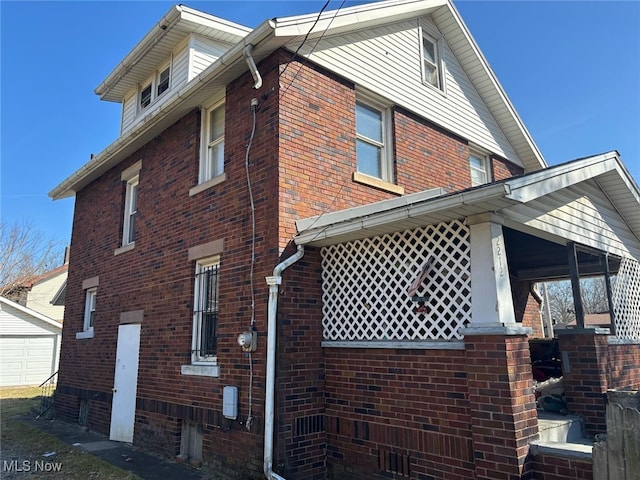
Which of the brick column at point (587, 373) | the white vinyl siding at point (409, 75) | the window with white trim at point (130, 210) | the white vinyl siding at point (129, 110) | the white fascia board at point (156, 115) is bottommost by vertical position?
the brick column at point (587, 373)

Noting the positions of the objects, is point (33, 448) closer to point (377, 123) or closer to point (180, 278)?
point (180, 278)

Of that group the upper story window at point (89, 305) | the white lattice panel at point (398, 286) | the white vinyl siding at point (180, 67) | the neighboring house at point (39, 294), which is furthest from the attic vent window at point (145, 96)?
the neighboring house at point (39, 294)

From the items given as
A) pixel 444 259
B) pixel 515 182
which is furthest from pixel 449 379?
pixel 515 182

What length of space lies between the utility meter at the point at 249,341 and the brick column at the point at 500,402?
2.95m

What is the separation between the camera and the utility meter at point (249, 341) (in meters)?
6.43

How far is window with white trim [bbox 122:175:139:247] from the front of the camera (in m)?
11.1

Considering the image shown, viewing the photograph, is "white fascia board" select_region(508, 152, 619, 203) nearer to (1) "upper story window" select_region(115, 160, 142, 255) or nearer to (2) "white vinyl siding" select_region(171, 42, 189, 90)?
(2) "white vinyl siding" select_region(171, 42, 189, 90)

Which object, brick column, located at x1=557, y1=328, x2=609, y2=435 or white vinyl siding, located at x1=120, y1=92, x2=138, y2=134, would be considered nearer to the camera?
brick column, located at x1=557, y1=328, x2=609, y2=435

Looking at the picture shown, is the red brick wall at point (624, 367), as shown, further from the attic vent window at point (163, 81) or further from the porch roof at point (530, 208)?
the attic vent window at point (163, 81)

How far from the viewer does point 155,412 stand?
8.59 m

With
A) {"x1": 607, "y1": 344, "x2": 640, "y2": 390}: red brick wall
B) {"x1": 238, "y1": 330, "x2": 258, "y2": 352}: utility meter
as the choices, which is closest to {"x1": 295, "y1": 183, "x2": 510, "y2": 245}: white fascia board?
{"x1": 238, "y1": 330, "x2": 258, "y2": 352}: utility meter

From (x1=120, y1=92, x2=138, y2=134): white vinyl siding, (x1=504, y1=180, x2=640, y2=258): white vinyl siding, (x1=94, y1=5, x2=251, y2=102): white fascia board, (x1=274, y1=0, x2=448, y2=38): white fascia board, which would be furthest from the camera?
(x1=120, y1=92, x2=138, y2=134): white vinyl siding

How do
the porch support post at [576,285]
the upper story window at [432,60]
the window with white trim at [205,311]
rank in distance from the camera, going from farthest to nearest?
the upper story window at [432,60], the window with white trim at [205,311], the porch support post at [576,285]

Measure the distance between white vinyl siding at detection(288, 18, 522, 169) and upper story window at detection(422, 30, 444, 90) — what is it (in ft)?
0.57
